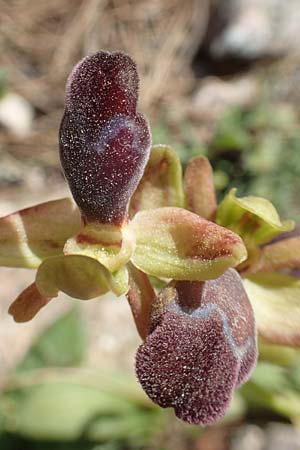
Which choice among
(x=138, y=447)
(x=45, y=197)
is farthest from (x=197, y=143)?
(x=138, y=447)

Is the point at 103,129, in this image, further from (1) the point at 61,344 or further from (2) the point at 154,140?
(2) the point at 154,140

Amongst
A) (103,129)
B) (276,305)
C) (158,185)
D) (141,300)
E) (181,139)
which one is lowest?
(181,139)

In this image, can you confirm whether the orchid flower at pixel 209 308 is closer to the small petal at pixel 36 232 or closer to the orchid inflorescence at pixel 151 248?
the orchid inflorescence at pixel 151 248

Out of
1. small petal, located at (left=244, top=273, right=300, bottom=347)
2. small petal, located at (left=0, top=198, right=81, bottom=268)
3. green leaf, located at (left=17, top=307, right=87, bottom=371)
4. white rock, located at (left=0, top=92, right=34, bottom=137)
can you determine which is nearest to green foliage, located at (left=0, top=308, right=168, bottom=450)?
green leaf, located at (left=17, top=307, right=87, bottom=371)

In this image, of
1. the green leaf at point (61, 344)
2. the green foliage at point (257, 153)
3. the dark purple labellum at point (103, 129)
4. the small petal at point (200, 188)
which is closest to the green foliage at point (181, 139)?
the green foliage at point (257, 153)

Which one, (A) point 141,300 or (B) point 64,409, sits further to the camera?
(B) point 64,409

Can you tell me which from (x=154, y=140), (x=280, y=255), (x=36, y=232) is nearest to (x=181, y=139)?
(x=154, y=140)
